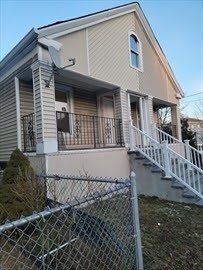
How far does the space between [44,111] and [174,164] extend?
3.80m

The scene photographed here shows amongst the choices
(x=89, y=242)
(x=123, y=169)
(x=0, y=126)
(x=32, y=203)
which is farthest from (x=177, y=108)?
(x=89, y=242)

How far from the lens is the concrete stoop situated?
778 cm

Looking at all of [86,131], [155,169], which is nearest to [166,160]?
[155,169]

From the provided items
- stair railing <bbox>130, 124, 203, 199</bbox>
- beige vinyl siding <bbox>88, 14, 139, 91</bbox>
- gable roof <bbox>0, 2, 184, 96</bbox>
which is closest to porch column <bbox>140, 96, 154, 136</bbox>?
beige vinyl siding <bbox>88, 14, 139, 91</bbox>


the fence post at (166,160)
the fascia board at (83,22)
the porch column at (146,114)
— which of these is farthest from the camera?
the porch column at (146,114)

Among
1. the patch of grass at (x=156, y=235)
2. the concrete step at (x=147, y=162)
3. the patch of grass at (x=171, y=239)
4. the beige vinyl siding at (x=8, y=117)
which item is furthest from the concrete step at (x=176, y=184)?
the beige vinyl siding at (x=8, y=117)

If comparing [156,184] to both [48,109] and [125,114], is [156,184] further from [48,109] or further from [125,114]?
[48,109]

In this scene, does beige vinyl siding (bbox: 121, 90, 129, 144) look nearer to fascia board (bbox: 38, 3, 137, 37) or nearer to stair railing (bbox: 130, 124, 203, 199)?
stair railing (bbox: 130, 124, 203, 199)

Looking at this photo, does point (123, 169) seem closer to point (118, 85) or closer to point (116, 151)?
point (116, 151)

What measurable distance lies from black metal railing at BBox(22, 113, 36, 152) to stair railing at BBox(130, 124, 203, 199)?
11.4 ft

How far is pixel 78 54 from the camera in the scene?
8.73 m

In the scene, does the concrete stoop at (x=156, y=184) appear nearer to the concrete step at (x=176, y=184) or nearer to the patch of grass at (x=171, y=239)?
the concrete step at (x=176, y=184)

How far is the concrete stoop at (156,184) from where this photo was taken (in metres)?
7.78

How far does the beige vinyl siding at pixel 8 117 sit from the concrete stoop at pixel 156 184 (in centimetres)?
399
